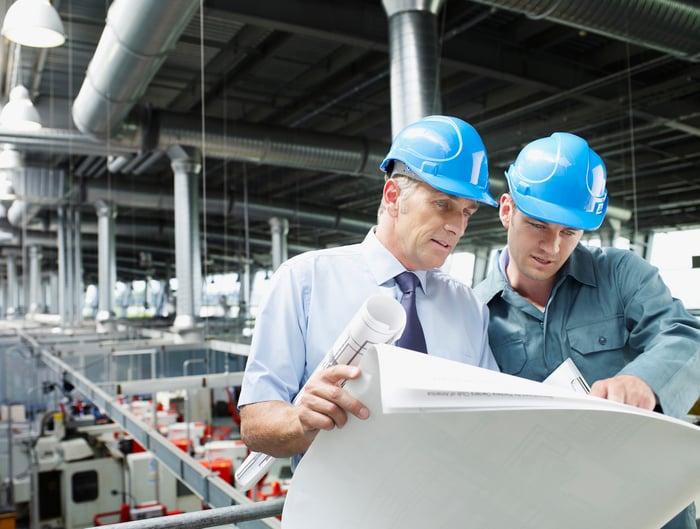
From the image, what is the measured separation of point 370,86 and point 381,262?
6.92m

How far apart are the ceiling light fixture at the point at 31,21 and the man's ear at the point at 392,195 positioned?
9.65ft

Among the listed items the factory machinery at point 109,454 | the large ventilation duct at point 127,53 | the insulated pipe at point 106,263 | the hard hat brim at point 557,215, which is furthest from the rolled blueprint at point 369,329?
the insulated pipe at point 106,263

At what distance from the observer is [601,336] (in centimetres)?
139

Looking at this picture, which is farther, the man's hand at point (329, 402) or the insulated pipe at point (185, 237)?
the insulated pipe at point (185, 237)

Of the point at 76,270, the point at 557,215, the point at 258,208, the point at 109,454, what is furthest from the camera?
the point at 76,270

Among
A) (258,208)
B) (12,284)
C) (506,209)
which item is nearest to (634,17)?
(506,209)

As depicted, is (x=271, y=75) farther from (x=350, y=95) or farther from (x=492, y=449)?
(x=492, y=449)

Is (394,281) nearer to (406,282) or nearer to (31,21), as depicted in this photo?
(406,282)

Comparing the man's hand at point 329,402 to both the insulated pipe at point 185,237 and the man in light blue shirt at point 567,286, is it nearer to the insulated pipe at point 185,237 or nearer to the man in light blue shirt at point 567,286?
the man in light blue shirt at point 567,286

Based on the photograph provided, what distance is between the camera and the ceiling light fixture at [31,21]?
3377mm

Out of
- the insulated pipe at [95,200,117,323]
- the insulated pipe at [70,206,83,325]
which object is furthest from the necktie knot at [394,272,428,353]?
the insulated pipe at [70,206,83,325]

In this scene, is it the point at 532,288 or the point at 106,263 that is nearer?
the point at 532,288

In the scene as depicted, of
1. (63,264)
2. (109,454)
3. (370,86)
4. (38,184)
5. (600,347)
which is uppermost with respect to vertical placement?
(370,86)

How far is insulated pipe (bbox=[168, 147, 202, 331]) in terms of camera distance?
26.9 feet
